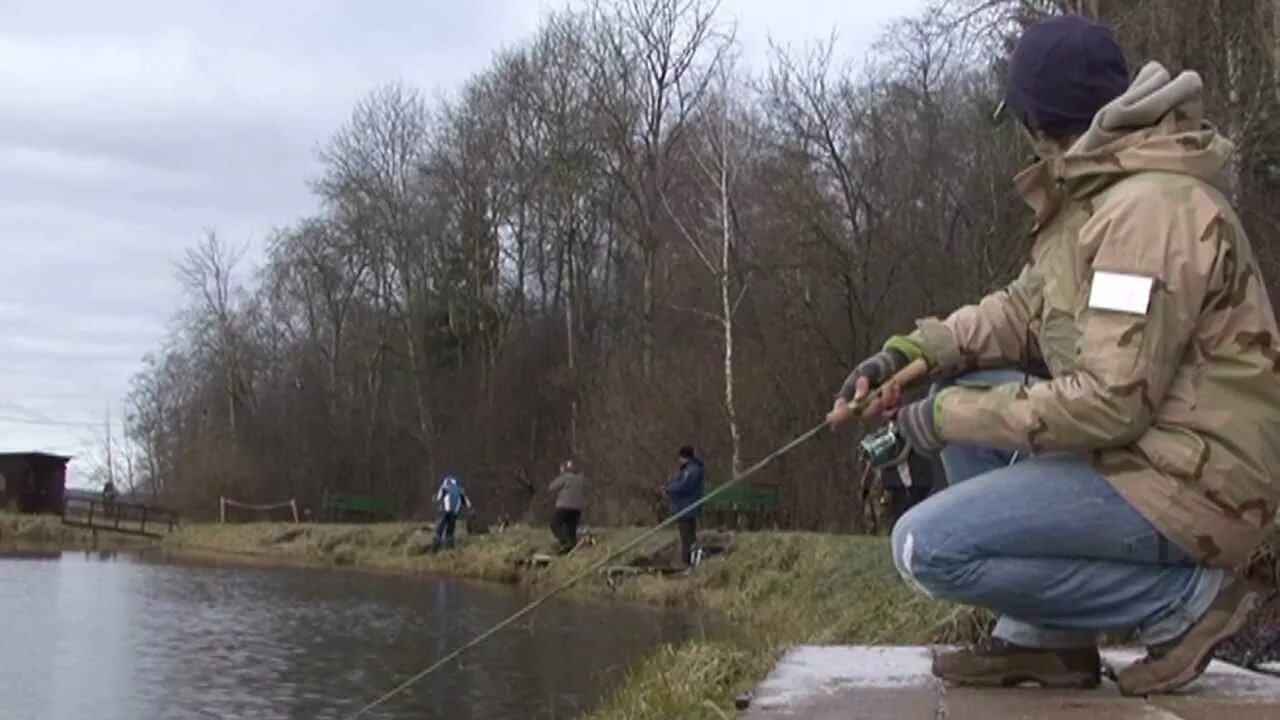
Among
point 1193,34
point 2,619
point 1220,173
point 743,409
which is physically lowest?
point 2,619

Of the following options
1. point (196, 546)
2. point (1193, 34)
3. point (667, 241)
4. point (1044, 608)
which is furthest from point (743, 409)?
point (1044, 608)

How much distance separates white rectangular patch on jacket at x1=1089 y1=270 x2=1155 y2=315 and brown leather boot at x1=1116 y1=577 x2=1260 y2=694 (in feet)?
2.24

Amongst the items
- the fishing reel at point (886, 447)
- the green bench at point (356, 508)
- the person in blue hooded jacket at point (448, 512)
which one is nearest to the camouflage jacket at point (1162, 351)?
the fishing reel at point (886, 447)

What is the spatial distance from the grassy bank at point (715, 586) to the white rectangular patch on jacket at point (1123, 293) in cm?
175

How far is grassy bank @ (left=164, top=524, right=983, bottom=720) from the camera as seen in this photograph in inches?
279

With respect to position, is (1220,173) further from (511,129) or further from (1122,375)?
(511,129)

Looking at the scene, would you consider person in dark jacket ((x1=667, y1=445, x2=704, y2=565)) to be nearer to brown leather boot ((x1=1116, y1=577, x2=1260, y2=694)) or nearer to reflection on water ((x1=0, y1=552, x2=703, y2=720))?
reflection on water ((x1=0, y1=552, x2=703, y2=720))

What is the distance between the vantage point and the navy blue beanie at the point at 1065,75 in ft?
11.4

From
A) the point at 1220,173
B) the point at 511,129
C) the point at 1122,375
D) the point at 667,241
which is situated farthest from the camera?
the point at 511,129

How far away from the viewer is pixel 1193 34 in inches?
638

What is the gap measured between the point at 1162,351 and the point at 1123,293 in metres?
0.13

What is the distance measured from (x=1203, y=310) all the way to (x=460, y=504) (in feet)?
90.2

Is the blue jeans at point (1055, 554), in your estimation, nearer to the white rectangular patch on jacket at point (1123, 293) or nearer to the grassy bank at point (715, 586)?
the white rectangular patch on jacket at point (1123, 293)

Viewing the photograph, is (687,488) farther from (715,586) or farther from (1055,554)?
(1055,554)
